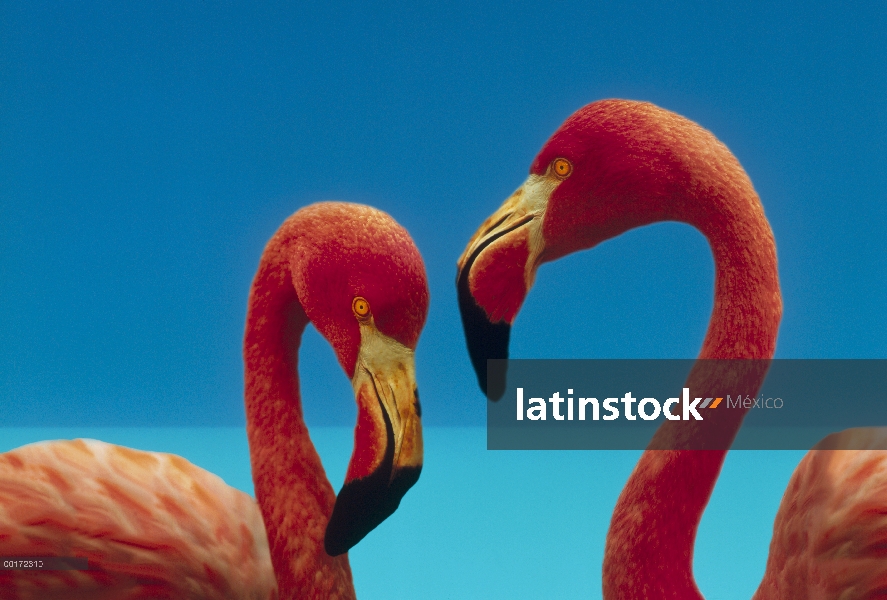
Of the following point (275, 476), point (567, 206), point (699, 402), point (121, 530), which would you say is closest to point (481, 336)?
point (567, 206)

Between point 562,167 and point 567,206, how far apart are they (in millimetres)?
93

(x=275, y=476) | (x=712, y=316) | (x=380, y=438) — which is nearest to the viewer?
(x=380, y=438)

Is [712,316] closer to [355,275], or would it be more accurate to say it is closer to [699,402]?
[699,402]

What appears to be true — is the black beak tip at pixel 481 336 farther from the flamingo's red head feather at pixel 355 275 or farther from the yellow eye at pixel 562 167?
the yellow eye at pixel 562 167

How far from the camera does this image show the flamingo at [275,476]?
1.91m

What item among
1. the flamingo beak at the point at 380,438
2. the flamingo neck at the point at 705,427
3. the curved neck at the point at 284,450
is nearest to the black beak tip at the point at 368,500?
the flamingo beak at the point at 380,438

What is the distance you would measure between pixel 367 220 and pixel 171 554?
91 centimetres

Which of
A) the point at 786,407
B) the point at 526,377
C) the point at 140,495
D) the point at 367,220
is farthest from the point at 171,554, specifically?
the point at 786,407

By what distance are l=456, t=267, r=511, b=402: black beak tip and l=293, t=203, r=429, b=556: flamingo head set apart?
0.11 meters

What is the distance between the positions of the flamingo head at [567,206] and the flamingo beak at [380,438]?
0.22 m

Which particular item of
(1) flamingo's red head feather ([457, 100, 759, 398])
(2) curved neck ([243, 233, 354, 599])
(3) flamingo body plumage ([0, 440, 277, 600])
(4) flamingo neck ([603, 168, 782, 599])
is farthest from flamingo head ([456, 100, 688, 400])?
(3) flamingo body plumage ([0, 440, 277, 600])

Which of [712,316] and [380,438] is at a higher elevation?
[712,316]

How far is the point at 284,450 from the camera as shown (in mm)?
2168

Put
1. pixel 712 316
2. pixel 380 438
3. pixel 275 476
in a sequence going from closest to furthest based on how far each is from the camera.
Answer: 1. pixel 380 438
2. pixel 712 316
3. pixel 275 476
